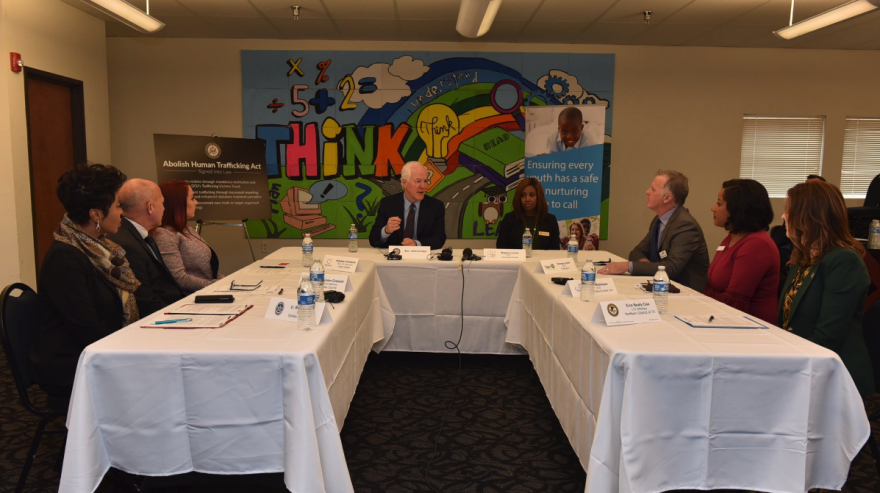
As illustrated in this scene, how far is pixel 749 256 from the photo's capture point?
9.33 ft

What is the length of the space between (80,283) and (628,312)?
1.97 metres

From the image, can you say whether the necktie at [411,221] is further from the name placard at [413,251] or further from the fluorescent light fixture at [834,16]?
the fluorescent light fixture at [834,16]

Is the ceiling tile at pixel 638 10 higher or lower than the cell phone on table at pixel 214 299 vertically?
higher

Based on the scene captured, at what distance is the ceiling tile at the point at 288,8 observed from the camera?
508 centimetres

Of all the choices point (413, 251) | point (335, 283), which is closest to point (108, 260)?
point (335, 283)

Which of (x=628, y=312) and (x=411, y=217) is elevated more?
(x=411, y=217)

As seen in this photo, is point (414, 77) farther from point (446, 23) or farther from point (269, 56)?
point (269, 56)

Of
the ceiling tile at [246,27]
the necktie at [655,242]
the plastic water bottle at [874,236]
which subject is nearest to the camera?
the necktie at [655,242]

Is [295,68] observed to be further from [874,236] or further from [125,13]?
[874,236]

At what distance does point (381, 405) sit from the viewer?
3172 mm

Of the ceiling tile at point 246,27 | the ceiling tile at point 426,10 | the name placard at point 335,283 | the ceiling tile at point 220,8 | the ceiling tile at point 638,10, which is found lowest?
the name placard at point 335,283

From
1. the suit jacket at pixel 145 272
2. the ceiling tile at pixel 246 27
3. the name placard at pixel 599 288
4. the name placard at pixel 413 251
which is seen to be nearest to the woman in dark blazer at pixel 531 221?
the name placard at pixel 413 251

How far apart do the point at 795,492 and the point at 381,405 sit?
1.95 meters

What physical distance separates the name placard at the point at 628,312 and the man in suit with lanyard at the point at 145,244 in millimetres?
2004
